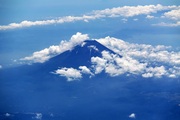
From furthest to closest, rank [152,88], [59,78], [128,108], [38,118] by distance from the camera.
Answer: [59,78], [152,88], [128,108], [38,118]

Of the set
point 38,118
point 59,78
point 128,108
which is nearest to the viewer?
point 38,118

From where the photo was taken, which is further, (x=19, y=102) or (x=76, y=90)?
(x=76, y=90)

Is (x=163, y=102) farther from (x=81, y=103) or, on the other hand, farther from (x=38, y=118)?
(x=38, y=118)

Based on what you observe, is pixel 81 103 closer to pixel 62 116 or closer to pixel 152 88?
pixel 62 116

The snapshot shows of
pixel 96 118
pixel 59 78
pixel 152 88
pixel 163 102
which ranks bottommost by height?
pixel 96 118

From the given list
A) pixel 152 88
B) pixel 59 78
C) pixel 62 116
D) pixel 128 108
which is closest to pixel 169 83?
pixel 152 88

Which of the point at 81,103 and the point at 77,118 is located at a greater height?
the point at 81,103
